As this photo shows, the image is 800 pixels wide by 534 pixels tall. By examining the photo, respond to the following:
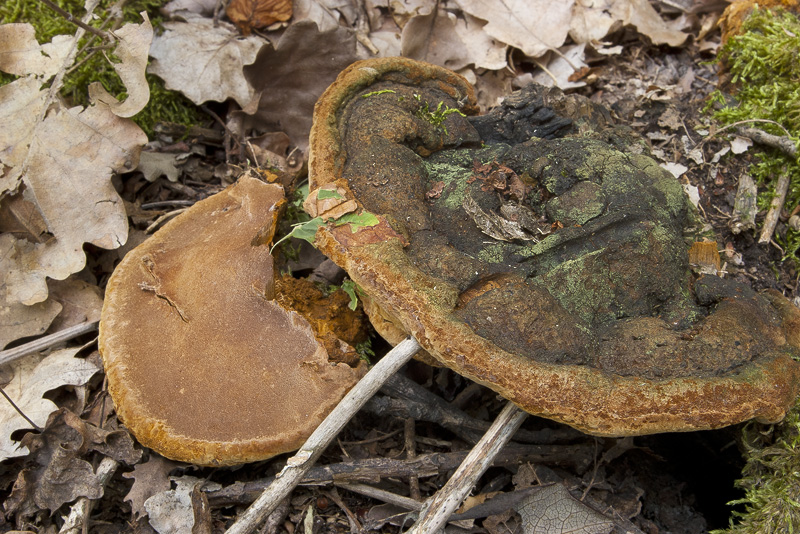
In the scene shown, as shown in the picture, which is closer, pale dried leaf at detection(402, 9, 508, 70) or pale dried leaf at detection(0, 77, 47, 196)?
pale dried leaf at detection(0, 77, 47, 196)

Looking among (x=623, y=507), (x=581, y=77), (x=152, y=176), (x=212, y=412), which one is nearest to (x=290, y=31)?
(x=152, y=176)

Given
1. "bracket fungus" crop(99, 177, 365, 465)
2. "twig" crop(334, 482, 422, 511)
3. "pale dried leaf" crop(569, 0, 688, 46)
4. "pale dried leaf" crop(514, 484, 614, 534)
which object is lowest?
"twig" crop(334, 482, 422, 511)

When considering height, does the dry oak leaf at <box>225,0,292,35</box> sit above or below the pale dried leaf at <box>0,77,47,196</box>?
above

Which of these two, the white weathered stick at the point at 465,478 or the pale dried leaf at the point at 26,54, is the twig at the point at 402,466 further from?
the pale dried leaf at the point at 26,54

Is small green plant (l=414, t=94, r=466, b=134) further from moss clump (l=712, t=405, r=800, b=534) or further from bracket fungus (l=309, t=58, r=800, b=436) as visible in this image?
moss clump (l=712, t=405, r=800, b=534)

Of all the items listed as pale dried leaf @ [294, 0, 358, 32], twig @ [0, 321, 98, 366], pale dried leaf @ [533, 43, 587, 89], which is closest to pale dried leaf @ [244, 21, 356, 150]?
pale dried leaf @ [294, 0, 358, 32]

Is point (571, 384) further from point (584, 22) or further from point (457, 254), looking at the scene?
point (584, 22)

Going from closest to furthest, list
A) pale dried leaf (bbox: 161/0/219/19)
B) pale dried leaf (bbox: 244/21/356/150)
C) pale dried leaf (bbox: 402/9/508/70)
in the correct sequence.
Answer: pale dried leaf (bbox: 244/21/356/150), pale dried leaf (bbox: 161/0/219/19), pale dried leaf (bbox: 402/9/508/70)

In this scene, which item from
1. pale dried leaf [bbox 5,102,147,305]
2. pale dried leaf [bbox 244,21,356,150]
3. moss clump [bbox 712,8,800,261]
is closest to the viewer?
pale dried leaf [bbox 5,102,147,305]
